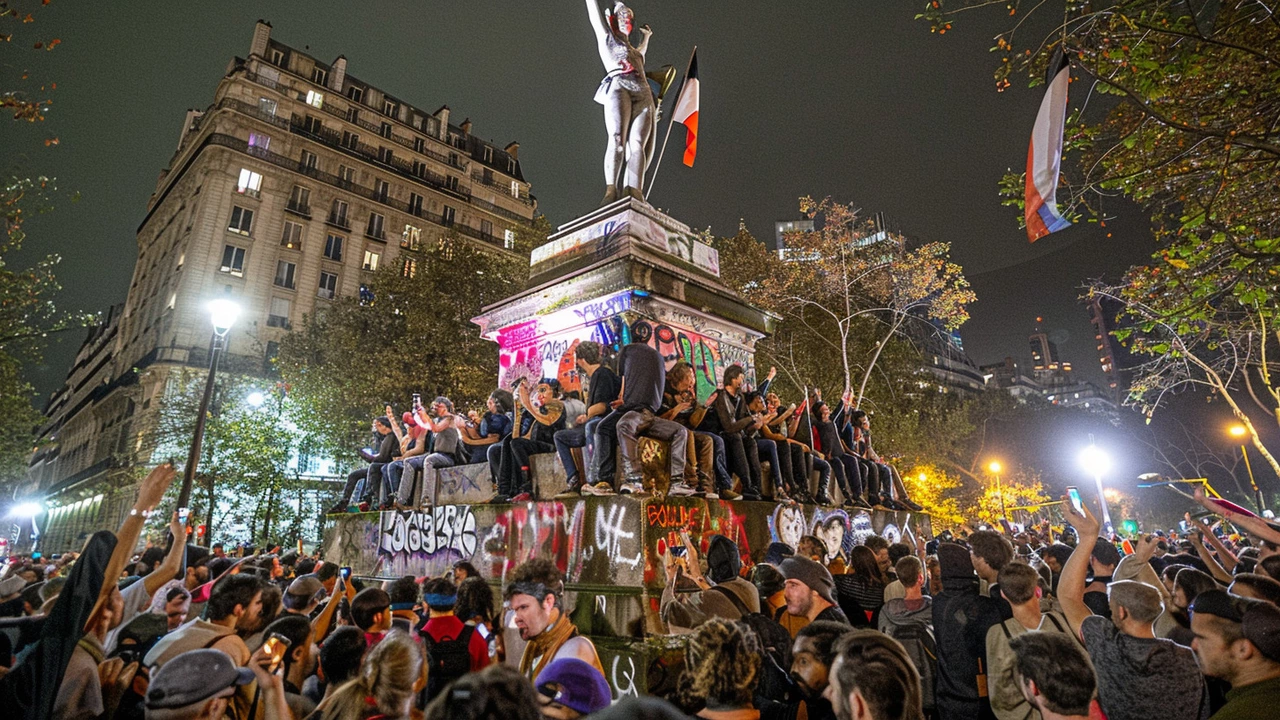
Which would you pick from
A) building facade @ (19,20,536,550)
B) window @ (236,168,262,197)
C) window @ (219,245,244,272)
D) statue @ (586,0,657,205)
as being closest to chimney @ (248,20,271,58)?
building facade @ (19,20,536,550)

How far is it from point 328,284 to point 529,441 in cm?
4176

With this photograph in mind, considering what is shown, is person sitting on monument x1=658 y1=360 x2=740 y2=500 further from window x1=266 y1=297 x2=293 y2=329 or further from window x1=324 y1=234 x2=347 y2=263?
window x1=324 y1=234 x2=347 y2=263

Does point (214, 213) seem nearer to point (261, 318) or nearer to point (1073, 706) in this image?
point (261, 318)

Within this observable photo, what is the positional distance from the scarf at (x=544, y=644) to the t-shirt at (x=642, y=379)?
12.6ft

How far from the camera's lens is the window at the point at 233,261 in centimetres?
4000

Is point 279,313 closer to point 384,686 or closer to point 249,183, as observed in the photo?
point 249,183

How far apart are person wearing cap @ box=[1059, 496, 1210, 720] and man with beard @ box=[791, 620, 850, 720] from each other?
1.47 meters

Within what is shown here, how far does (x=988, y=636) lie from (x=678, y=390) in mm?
4718

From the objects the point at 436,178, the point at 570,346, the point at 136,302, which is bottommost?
the point at 570,346

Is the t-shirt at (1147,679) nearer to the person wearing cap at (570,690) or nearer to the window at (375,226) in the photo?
the person wearing cap at (570,690)

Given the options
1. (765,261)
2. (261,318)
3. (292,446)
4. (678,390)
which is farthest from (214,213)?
(678,390)

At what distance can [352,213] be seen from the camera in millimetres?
46156

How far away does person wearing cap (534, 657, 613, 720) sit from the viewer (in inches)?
87.4

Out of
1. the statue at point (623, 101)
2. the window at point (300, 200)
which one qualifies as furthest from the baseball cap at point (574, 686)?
the window at point (300, 200)
